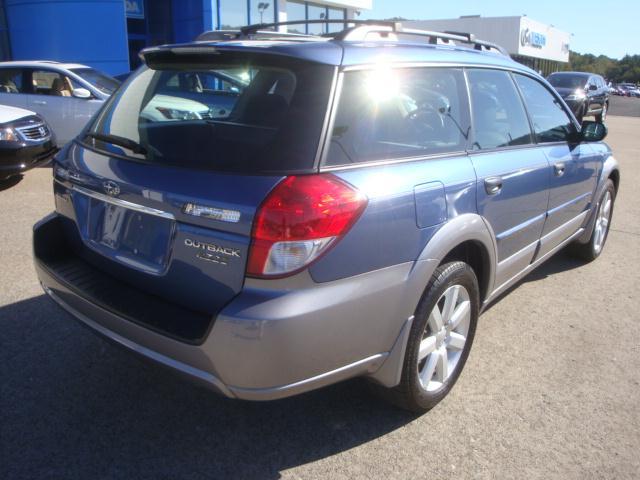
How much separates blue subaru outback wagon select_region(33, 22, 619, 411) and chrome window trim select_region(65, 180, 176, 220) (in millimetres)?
11

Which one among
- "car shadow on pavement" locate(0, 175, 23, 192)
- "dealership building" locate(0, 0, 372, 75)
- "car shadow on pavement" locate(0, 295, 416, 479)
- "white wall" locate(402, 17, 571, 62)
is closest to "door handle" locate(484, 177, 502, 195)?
"car shadow on pavement" locate(0, 295, 416, 479)

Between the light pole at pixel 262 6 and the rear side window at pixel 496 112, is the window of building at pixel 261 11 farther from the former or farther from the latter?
the rear side window at pixel 496 112

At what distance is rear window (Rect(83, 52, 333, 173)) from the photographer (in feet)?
7.46

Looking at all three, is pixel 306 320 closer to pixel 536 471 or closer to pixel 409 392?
pixel 409 392

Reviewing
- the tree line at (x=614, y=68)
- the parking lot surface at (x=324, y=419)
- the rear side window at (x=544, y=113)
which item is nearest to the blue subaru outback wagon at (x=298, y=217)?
the parking lot surface at (x=324, y=419)

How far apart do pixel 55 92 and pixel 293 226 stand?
27.9 ft

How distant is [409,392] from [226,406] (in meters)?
0.94

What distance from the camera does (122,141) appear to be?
106 inches

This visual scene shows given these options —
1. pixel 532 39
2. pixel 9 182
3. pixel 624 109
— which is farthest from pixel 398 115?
pixel 532 39

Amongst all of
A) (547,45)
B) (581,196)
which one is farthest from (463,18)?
(581,196)

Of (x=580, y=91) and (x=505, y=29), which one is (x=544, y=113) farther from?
(x=505, y=29)

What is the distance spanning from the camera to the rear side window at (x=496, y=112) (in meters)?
3.18

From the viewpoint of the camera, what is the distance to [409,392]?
2.71 m

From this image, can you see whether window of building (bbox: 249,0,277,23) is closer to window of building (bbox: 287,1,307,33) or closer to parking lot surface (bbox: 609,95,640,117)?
window of building (bbox: 287,1,307,33)
